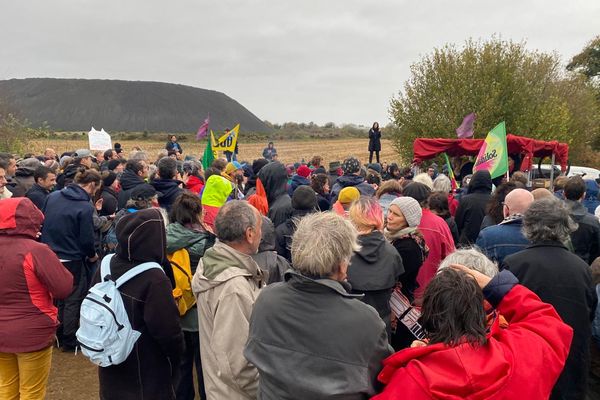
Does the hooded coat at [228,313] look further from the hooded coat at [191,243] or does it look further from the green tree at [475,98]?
the green tree at [475,98]

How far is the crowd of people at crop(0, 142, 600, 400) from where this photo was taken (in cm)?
186

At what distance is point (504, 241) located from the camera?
3.74m

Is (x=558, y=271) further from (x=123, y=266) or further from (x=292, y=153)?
(x=292, y=153)

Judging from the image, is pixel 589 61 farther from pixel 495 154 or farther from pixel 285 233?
pixel 285 233

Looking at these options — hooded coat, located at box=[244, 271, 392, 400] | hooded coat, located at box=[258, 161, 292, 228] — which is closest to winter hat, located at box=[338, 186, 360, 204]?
hooded coat, located at box=[258, 161, 292, 228]

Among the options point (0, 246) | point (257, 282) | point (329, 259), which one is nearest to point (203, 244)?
point (257, 282)

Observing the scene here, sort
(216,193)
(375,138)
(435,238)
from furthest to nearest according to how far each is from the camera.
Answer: (375,138) → (216,193) → (435,238)

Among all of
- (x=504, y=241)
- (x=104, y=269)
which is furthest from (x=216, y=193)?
(x=504, y=241)

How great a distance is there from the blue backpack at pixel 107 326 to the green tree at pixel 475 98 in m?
20.4

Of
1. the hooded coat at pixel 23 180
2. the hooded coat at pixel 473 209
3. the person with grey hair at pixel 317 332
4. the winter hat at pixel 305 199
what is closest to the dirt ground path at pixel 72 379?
the hooded coat at pixel 23 180

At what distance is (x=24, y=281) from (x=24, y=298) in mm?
137

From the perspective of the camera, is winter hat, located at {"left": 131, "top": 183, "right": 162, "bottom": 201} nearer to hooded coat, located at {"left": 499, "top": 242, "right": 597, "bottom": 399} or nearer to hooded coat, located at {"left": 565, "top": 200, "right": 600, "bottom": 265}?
hooded coat, located at {"left": 499, "top": 242, "right": 597, "bottom": 399}

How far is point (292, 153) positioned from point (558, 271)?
37004mm

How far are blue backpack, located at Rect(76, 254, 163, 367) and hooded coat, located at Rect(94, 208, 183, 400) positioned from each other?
41mm
